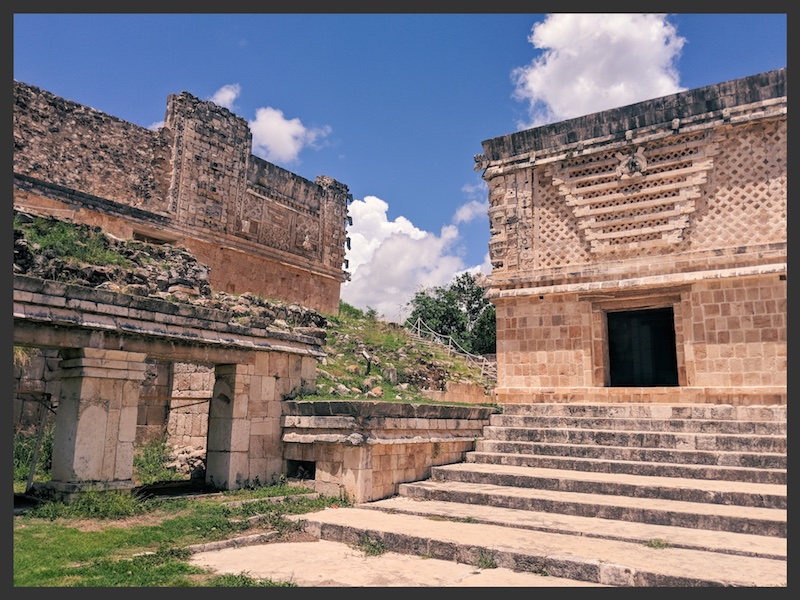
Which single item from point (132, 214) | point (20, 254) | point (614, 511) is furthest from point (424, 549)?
point (132, 214)

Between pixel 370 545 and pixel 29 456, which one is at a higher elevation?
pixel 29 456

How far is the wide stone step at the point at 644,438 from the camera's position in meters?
7.66

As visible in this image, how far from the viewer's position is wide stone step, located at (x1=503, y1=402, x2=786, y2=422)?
28.8 feet

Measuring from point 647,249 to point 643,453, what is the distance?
14.1 ft

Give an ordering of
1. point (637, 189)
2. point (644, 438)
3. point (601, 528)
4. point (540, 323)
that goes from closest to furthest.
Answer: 1. point (601, 528)
2. point (644, 438)
3. point (637, 189)
4. point (540, 323)

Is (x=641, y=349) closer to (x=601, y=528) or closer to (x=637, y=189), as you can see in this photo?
(x=637, y=189)

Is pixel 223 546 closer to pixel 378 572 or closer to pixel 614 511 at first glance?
pixel 378 572

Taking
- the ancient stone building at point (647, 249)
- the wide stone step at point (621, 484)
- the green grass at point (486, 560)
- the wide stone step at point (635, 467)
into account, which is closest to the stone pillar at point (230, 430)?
the wide stone step at point (621, 484)

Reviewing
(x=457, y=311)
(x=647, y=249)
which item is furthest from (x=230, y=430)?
(x=457, y=311)

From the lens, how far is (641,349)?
40.9 ft

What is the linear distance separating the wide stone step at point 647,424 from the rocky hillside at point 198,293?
7.36 feet

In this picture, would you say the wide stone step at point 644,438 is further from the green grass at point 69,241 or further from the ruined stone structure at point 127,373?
the green grass at point 69,241

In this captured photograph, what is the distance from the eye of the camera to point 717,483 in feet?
22.3

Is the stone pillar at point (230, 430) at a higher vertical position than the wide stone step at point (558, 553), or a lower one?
higher
